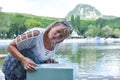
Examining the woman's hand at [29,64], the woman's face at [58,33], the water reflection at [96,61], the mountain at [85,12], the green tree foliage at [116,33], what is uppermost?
the woman's face at [58,33]

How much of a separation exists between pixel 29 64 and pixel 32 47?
0.15 meters

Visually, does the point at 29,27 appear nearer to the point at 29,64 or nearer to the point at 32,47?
the point at 32,47

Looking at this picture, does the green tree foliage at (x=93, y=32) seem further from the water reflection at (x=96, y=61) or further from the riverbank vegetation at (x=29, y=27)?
the water reflection at (x=96, y=61)

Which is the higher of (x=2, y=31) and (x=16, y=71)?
(x=16, y=71)

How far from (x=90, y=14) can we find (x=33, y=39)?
7052 inches

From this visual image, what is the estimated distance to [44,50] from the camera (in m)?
2.22

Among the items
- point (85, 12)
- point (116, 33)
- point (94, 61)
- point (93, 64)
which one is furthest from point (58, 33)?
point (85, 12)

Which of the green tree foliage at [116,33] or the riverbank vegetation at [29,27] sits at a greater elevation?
the riverbank vegetation at [29,27]

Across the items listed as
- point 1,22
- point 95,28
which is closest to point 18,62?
point 1,22

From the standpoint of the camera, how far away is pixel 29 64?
2080 millimetres

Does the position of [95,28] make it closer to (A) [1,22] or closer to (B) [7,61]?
(A) [1,22]

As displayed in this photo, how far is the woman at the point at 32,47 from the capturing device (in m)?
2.12

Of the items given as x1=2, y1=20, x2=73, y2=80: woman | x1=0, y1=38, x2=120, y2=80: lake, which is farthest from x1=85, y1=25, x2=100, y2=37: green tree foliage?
x1=2, y1=20, x2=73, y2=80: woman

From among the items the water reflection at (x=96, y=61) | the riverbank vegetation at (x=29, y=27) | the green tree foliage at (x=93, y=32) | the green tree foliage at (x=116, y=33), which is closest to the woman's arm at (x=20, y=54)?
the water reflection at (x=96, y=61)
